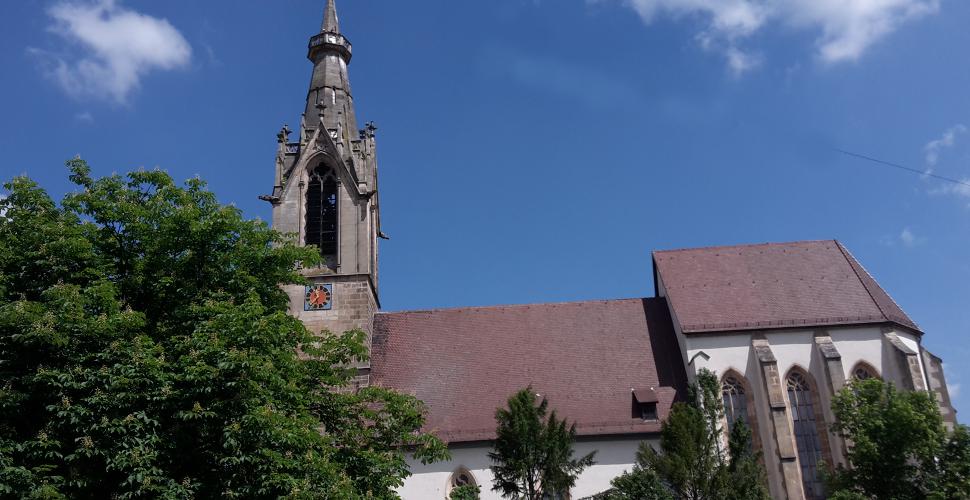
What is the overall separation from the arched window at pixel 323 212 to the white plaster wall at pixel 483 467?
786 cm

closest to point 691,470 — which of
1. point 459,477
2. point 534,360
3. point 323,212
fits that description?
point 459,477

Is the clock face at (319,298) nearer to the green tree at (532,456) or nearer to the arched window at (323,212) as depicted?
the arched window at (323,212)

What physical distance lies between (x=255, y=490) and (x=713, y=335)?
53.9 ft

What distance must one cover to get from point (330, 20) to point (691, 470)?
23.8 metres

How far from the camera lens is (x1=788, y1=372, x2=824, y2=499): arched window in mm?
23734

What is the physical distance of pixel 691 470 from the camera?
17016mm

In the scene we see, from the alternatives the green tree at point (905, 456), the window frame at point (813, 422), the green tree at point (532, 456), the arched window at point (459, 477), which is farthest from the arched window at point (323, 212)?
the green tree at point (905, 456)

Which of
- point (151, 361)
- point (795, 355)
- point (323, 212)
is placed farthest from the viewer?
point (323, 212)

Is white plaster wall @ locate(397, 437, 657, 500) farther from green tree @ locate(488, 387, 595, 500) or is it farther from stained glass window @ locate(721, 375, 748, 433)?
green tree @ locate(488, 387, 595, 500)

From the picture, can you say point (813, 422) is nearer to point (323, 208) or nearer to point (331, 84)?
point (323, 208)

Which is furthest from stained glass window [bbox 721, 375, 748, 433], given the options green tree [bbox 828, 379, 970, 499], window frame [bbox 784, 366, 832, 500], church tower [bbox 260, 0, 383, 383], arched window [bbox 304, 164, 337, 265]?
arched window [bbox 304, 164, 337, 265]

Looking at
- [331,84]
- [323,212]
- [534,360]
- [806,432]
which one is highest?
[331,84]

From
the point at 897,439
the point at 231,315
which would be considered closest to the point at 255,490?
the point at 231,315

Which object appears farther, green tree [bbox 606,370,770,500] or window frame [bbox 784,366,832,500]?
window frame [bbox 784,366,832,500]
